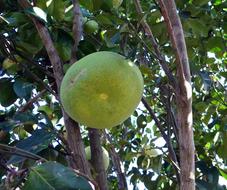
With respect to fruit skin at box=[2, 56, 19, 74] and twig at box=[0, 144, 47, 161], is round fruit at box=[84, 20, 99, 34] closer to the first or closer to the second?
fruit skin at box=[2, 56, 19, 74]

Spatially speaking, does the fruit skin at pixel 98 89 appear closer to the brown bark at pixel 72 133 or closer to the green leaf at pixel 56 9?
the brown bark at pixel 72 133

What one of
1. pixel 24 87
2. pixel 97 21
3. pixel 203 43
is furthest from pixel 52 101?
pixel 203 43

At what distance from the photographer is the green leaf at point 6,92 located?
5.28 ft

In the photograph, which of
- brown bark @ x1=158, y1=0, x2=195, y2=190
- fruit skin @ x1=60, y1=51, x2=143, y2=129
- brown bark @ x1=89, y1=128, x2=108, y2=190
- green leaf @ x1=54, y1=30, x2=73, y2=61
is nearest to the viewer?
brown bark @ x1=158, y1=0, x2=195, y2=190

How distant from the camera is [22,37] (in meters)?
1.48

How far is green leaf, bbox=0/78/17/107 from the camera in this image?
1610 mm

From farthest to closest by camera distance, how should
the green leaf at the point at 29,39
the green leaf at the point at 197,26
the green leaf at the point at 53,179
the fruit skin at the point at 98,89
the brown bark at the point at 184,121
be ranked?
the green leaf at the point at 197,26
the green leaf at the point at 29,39
the fruit skin at the point at 98,89
the brown bark at the point at 184,121
the green leaf at the point at 53,179

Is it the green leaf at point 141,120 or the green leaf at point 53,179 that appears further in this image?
the green leaf at point 141,120

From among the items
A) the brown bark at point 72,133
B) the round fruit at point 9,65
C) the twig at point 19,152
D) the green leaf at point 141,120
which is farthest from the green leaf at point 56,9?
the green leaf at point 141,120

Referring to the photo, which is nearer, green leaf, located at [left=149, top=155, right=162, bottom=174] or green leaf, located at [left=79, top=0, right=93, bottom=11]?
green leaf, located at [left=79, top=0, right=93, bottom=11]

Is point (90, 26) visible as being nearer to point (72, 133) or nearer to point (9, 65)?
point (9, 65)

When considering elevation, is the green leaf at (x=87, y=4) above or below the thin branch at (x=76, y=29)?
below

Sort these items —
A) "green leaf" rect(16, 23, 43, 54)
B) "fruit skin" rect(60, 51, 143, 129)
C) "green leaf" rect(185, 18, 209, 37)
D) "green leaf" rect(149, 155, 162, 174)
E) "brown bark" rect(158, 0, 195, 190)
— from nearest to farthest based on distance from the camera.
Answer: "brown bark" rect(158, 0, 195, 190), "fruit skin" rect(60, 51, 143, 129), "green leaf" rect(16, 23, 43, 54), "green leaf" rect(185, 18, 209, 37), "green leaf" rect(149, 155, 162, 174)

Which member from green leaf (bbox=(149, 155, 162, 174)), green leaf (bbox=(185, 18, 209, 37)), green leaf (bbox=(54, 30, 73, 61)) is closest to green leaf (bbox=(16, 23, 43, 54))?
green leaf (bbox=(54, 30, 73, 61))
